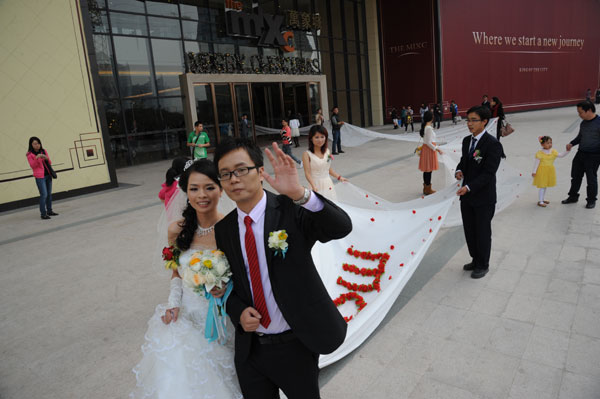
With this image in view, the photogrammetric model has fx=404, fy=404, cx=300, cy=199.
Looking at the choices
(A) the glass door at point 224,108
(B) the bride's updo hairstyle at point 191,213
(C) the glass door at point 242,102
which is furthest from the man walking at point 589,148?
(A) the glass door at point 224,108

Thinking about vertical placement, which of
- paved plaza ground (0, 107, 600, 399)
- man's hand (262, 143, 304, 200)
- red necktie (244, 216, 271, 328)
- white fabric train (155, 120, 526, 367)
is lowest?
paved plaza ground (0, 107, 600, 399)

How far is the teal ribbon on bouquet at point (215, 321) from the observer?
1.90m

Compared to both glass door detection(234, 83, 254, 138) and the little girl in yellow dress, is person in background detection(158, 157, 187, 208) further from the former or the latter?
glass door detection(234, 83, 254, 138)

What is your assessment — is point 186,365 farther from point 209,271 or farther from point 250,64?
point 250,64

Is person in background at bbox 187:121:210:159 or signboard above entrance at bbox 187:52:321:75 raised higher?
signboard above entrance at bbox 187:52:321:75

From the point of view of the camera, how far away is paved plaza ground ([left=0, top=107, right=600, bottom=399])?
283 cm

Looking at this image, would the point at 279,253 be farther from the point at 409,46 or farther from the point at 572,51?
the point at 572,51

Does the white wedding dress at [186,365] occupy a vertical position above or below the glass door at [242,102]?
below

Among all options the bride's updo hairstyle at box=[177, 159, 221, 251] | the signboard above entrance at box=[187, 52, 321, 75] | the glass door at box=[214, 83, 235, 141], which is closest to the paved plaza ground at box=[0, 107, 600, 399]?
the bride's updo hairstyle at box=[177, 159, 221, 251]

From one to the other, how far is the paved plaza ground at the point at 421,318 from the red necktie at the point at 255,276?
53.8 inches

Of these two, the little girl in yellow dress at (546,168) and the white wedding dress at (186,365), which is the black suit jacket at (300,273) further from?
the little girl in yellow dress at (546,168)

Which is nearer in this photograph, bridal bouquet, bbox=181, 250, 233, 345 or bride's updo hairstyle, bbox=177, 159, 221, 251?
bridal bouquet, bbox=181, 250, 233, 345

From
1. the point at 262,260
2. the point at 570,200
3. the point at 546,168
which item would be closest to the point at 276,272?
the point at 262,260

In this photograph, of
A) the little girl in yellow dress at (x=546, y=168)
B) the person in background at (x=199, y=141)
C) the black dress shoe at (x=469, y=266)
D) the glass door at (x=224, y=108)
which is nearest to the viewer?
the black dress shoe at (x=469, y=266)
